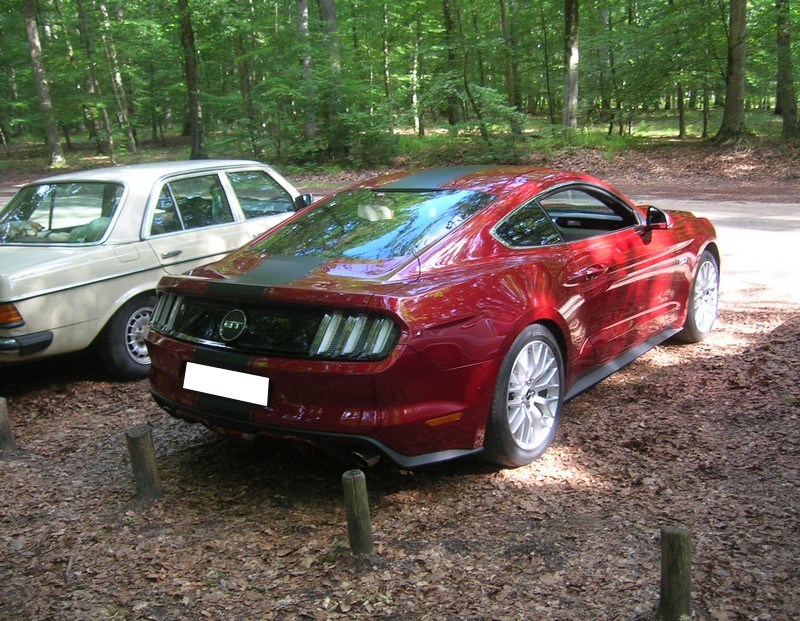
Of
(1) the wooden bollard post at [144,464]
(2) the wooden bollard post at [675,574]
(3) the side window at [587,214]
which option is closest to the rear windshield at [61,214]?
(1) the wooden bollard post at [144,464]

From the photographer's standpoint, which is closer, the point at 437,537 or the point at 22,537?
the point at 437,537

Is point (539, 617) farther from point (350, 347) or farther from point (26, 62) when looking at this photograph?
point (26, 62)

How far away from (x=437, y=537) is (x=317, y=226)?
209cm

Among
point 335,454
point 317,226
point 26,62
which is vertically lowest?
point 335,454

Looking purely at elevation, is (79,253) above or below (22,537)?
above

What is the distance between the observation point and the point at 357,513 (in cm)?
292

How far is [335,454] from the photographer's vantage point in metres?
3.20

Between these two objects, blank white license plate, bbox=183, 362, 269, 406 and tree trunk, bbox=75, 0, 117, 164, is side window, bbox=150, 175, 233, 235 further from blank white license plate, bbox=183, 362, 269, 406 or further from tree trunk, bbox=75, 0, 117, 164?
tree trunk, bbox=75, 0, 117, 164

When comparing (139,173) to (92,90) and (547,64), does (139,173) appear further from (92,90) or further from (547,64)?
(92,90)

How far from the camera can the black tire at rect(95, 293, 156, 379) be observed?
543 cm

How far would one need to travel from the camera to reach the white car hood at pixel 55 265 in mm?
4797

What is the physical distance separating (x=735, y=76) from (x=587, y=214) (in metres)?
17.2

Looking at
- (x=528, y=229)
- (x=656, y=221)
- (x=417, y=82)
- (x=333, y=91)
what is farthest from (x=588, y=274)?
(x=417, y=82)

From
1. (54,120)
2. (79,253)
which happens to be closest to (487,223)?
(79,253)
